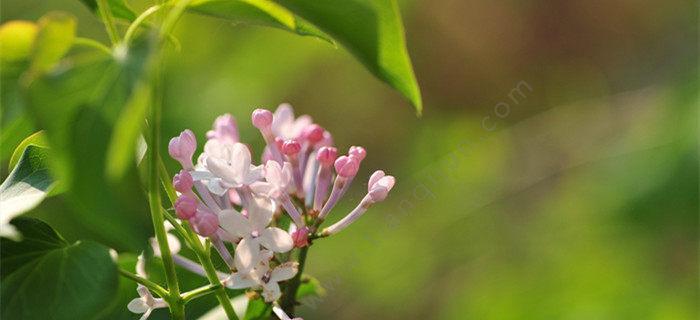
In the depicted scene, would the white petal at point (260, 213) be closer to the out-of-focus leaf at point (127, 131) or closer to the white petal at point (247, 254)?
the white petal at point (247, 254)

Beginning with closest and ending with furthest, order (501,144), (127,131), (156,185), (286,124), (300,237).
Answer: (127,131) → (156,185) → (300,237) → (286,124) → (501,144)

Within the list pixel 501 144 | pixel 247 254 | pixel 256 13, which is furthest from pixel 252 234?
pixel 501 144

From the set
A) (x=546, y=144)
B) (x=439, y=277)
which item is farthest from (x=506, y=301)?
(x=546, y=144)

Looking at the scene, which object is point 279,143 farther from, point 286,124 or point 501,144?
point 501,144

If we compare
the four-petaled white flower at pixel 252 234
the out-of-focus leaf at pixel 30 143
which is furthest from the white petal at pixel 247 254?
the out-of-focus leaf at pixel 30 143

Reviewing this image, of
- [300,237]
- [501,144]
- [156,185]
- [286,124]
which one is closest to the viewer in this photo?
[156,185]
